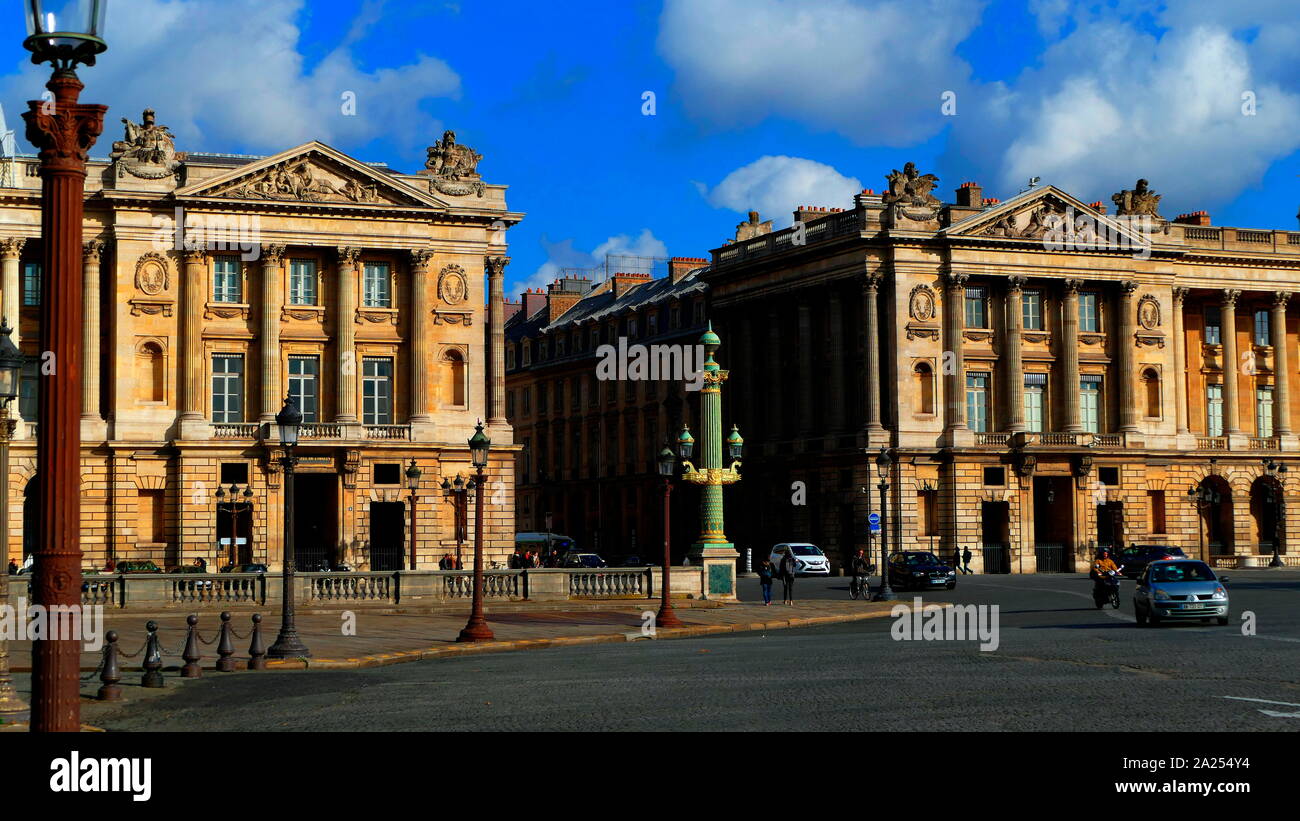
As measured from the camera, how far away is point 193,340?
69.8 m

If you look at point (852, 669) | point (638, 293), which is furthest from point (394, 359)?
point (852, 669)

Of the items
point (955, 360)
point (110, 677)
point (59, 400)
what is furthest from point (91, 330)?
point (59, 400)

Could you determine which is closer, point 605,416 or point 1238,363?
point 1238,363

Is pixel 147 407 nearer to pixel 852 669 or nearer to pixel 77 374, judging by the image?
pixel 852 669

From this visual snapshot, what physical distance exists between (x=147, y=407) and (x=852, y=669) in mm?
50373

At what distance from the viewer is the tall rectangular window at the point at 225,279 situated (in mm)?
71250

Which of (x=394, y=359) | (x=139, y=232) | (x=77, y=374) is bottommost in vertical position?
(x=77, y=374)

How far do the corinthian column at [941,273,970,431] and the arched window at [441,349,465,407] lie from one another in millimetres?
23871

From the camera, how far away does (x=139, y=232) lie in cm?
6919

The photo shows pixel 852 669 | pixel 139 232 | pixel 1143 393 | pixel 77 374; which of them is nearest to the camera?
pixel 77 374

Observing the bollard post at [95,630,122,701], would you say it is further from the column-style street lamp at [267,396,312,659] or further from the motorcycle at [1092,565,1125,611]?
the motorcycle at [1092,565,1125,611]

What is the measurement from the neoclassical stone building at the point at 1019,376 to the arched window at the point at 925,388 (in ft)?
0.38

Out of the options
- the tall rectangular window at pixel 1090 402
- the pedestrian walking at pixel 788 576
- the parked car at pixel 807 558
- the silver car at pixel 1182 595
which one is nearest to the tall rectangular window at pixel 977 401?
the tall rectangular window at pixel 1090 402

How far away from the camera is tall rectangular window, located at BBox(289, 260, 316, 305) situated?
72312mm
